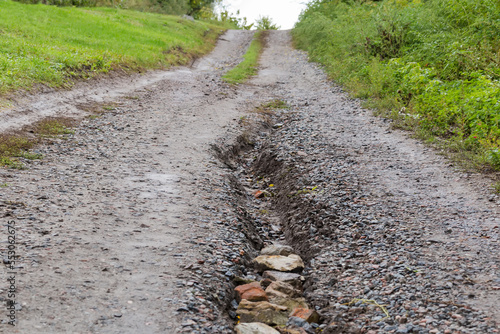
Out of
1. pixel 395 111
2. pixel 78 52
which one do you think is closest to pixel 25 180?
pixel 395 111

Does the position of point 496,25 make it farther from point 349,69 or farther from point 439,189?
point 439,189

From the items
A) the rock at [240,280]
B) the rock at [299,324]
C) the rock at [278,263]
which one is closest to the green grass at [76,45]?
the rock at [278,263]

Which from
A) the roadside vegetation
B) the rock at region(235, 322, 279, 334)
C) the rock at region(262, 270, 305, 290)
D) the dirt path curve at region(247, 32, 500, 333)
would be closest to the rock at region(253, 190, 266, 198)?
the dirt path curve at region(247, 32, 500, 333)

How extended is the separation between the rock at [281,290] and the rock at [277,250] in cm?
84

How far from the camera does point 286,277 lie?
527cm

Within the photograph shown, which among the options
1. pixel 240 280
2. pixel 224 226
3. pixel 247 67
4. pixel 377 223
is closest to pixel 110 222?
pixel 224 226

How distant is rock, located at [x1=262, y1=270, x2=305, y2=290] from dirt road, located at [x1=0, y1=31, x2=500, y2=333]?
0.19 metres

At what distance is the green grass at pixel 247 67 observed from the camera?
18062mm

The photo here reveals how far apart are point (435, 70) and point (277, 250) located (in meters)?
8.53

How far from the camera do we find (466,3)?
13.3 metres

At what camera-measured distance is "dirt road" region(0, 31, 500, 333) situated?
13.5ft

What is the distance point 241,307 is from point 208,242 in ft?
3.95

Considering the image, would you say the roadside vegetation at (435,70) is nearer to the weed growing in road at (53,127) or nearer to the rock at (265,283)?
the rock at (265,283)

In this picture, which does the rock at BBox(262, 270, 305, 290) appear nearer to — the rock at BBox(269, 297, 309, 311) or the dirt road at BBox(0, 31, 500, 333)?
the dirt road at BBox(0, 31, 500, 333)
